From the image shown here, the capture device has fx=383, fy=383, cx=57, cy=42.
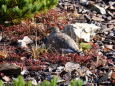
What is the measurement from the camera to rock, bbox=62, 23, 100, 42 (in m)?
8.21

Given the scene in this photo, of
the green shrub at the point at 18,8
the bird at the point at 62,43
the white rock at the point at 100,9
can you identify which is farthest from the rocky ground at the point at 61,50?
the white rock at the point at 100,9

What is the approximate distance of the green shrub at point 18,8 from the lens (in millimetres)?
8281

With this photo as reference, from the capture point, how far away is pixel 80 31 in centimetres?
844

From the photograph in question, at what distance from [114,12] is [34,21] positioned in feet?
8.48

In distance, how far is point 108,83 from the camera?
20.6 ft

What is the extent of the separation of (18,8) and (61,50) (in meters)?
1.52

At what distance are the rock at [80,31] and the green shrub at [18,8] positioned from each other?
84cm

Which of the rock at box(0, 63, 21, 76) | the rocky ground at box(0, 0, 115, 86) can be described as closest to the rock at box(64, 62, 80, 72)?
the rocky ground at box(0, 0, 115, 86)

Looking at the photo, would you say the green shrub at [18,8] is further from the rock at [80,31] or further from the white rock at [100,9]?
the white rock at [100,9]

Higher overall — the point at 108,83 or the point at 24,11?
the point at 24,11

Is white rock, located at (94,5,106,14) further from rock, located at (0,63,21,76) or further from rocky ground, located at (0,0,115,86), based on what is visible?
rock, located at (0,63,21,76)

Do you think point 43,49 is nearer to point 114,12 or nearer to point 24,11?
point 24,11

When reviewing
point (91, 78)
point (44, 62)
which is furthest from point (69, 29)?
point (91, 78)

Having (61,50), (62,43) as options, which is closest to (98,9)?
(62,43)
